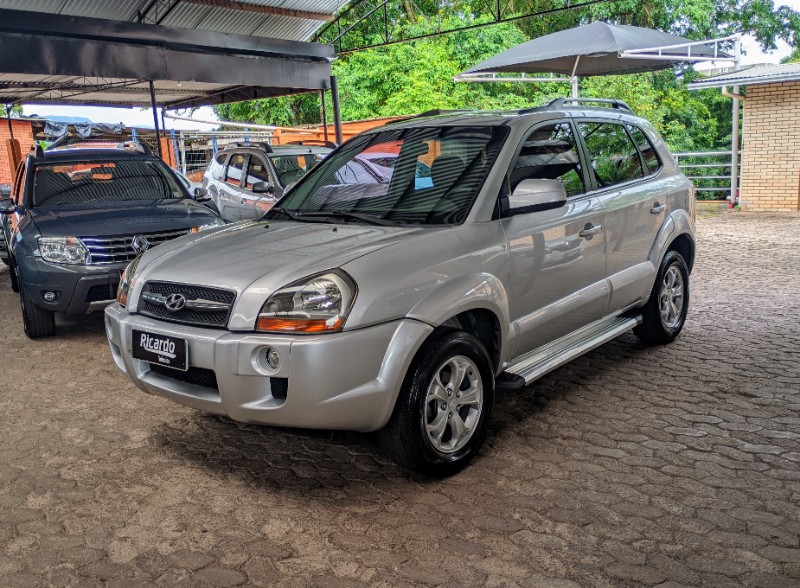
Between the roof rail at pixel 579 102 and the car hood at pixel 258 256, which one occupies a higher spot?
the roof rail at pixel 579 102

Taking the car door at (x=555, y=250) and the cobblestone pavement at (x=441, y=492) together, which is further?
the car door at (x=555, y=250)

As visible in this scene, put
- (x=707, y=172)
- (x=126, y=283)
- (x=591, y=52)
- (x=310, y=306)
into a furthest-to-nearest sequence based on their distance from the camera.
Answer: (x=707, y=172) → (x=591, y=52) → (x=126, y=283) → (x=310, y=306)

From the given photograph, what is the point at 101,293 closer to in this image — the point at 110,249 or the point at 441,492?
the point at 110,249

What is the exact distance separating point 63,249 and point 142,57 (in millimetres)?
4980

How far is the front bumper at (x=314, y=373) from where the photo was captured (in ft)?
10.5

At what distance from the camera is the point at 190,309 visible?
140 inches

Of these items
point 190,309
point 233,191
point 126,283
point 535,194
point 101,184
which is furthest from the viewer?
point 233,191

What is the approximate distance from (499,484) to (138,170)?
19.5 ft

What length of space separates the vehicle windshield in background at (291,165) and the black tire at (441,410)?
7.48m

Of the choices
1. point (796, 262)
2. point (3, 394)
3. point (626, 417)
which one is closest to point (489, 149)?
point (626, 417)

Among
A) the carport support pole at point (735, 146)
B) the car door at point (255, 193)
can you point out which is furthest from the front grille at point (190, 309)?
the carport support pole at point (735, 146)

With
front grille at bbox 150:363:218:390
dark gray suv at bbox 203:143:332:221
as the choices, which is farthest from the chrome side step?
dark gray suv at bbox 203:143:332:221

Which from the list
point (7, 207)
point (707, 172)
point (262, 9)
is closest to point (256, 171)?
point (262, 9)

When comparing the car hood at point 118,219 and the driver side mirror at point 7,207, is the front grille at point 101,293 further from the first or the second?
the driver side mirror at point 7,207
